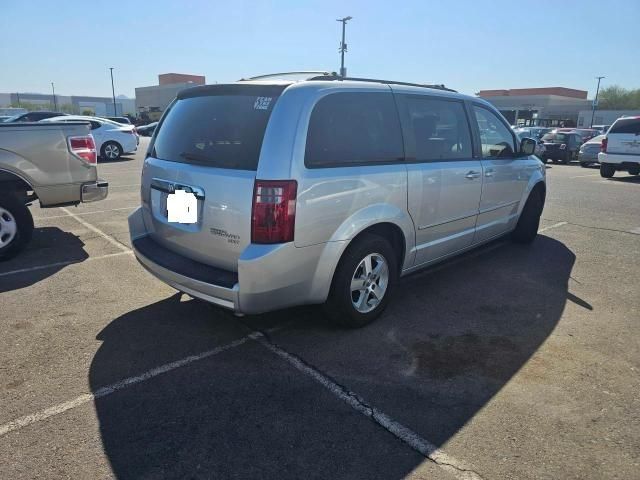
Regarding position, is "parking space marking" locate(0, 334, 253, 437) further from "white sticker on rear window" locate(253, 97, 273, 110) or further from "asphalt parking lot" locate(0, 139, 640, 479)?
"white sticker on rear window" locate(253, 97, 273, 110)

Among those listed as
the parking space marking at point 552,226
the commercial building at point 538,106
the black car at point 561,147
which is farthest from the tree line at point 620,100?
the parking space marking at point 552,226

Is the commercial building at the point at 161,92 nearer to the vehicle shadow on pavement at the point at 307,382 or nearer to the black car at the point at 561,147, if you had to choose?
the black car at the point at 561,147

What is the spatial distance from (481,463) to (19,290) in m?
4.39

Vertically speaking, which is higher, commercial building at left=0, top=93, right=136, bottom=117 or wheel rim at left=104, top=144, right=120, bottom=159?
commercial building at left=0, top=93, right=136, bottom=117

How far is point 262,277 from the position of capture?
306 centimetres

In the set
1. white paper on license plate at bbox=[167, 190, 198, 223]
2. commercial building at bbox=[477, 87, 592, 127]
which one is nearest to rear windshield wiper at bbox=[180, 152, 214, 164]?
white paper on license plate at bbox=[167, 190, 198, 223]

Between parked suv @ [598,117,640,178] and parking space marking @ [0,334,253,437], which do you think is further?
parked suv @ [598,117,640,178]

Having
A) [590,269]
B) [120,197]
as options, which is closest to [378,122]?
[590,269]

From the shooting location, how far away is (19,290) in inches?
181

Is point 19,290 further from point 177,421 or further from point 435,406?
point 435,406

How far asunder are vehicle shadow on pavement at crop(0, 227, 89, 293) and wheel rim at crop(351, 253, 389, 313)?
133 inches

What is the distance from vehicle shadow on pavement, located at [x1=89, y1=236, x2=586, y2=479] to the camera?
2.42 meters

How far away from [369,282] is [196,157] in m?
1.65

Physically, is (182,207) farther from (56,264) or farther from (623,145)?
(623,145)
